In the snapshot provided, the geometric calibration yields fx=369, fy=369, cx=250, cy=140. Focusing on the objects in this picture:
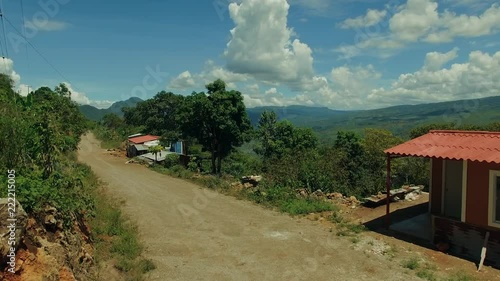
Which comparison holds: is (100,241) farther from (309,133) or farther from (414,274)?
(309,133)

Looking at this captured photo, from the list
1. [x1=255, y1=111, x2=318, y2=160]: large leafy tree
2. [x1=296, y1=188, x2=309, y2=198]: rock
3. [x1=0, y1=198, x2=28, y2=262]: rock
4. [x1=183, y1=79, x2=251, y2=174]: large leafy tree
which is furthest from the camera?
[x1=255, y1=111, x2=318, y2=160]: large leafy tree

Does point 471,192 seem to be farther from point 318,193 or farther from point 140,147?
point 140,147

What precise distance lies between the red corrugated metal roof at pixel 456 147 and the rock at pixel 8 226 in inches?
376

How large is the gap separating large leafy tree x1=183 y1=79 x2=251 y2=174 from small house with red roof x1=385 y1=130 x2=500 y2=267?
48.6 feet

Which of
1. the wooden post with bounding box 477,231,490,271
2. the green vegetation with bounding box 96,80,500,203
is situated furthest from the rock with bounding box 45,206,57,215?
the wooden post with bounding box 477,231,490,271

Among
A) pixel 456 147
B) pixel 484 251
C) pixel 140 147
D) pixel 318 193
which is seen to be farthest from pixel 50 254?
pixel 140 147

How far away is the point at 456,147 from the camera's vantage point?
1032cm

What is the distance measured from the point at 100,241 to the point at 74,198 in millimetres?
1597

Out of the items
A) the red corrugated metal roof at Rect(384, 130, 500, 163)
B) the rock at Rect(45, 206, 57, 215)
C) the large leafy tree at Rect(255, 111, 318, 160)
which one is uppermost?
the red corrugated metal roof at Rect(384, 130, 500, 163)

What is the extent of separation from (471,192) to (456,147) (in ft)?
4.29

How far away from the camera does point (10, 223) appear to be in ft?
16.6

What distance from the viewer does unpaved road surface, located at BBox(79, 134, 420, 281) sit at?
834 centimetres

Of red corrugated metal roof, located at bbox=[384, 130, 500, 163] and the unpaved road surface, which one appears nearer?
the unpaved road surface

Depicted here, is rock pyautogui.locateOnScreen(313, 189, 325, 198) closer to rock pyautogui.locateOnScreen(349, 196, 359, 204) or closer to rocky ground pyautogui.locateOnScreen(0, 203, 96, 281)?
rock pyautogui.locateOnScreen(349, 196, 359, 204)
